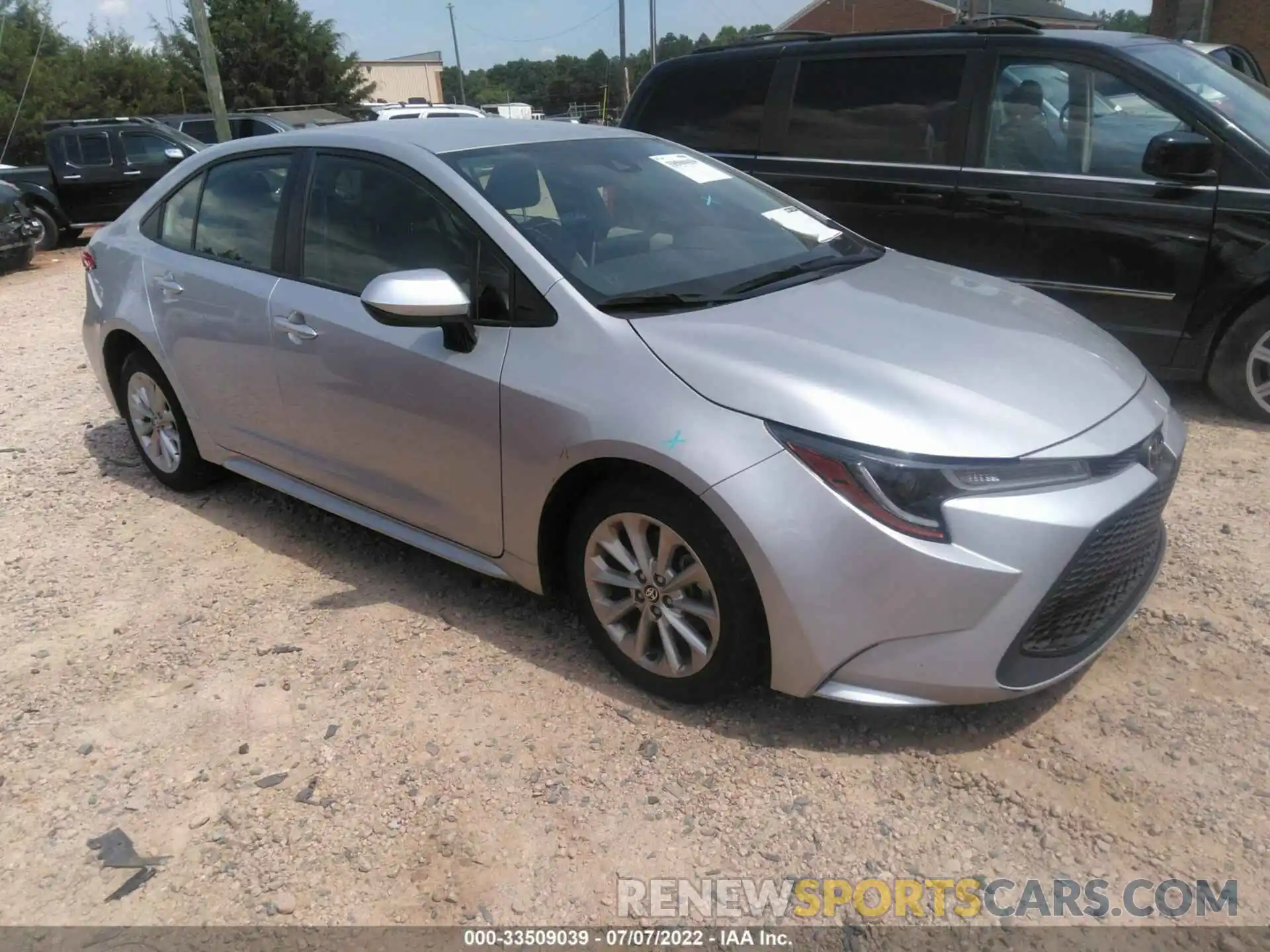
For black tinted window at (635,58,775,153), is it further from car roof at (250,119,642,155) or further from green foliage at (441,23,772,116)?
green foliage at (441,23,772,116)

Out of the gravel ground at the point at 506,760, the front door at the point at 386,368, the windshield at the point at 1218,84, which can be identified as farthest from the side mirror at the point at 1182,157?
the front door at the point at 386,368

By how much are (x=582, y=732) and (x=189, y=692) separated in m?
1.32

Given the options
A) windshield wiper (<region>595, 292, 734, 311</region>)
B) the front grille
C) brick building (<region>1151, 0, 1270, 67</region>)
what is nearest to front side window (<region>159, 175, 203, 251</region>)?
windshield wiper (<region>595, 292, 734, 311</region>)

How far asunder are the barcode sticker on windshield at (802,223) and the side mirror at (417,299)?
1.34 meters

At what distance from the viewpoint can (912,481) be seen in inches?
96.5

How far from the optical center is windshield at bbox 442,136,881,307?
315 cm

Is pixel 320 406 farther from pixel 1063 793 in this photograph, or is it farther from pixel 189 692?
pixel 1063 793

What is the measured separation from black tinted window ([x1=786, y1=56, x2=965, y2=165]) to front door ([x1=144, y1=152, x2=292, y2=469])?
10.8ft

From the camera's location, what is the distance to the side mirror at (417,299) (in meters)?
2.99

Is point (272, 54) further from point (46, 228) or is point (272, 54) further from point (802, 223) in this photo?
point (802, 223)

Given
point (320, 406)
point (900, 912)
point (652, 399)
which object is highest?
point (652, 399)

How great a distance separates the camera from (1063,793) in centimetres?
257

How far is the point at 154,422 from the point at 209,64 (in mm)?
11770

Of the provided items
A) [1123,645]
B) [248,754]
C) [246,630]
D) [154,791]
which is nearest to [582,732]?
[248,754]
